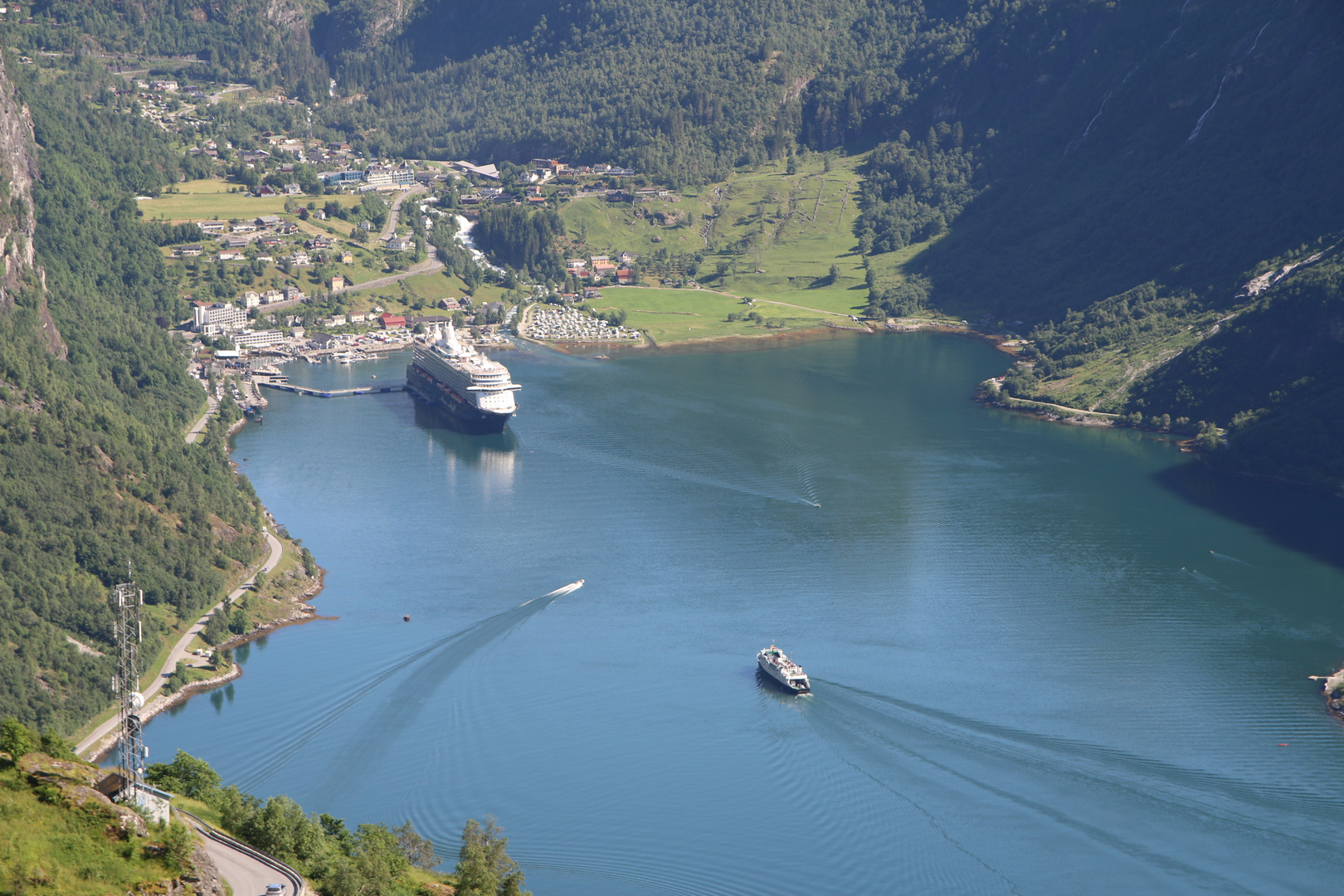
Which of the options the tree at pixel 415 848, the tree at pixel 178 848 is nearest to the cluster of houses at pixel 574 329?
the tree at pixel 415 848

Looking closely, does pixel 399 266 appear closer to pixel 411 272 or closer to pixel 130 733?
pixel 411 272

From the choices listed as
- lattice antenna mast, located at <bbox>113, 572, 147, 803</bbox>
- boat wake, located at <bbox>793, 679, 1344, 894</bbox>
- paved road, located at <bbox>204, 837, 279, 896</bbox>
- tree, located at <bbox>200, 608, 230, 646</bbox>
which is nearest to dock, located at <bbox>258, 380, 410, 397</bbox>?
tree, located at <bbox>200, 608, 230, 646</bbox>

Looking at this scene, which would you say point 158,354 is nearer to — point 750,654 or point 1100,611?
point 750,654

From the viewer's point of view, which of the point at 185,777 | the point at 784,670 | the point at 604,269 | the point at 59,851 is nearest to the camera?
the point at 59,851

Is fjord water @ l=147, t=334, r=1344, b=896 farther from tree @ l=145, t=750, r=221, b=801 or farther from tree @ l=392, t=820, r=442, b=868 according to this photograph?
tree @ l=145, t=750, r=221, b=801

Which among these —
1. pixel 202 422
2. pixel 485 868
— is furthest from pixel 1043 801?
pixel 202 422

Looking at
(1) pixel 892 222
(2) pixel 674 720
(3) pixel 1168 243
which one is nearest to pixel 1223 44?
(3) pixel 1168 243
